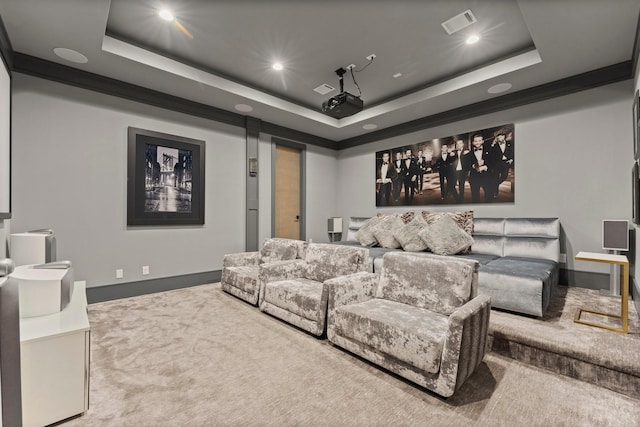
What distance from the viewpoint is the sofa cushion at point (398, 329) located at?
5.48 ft

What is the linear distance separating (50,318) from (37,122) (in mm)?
2649

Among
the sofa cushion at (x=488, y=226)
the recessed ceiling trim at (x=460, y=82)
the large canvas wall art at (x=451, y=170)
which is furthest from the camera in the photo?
the large canvas wall art at (x=451, y=170)

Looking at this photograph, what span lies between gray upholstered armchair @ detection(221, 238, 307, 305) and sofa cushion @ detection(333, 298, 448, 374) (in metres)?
1.37

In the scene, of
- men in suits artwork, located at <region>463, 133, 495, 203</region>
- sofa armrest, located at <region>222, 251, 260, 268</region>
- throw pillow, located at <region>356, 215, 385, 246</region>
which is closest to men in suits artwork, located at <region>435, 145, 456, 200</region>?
men in suits artwork, located at <region>463, 133, 495, 203</region>

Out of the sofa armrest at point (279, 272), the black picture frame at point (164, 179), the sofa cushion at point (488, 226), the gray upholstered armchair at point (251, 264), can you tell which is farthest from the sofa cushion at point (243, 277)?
the sofa cushion at point (488, 226)

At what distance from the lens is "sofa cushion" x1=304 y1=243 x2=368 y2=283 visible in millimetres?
2797

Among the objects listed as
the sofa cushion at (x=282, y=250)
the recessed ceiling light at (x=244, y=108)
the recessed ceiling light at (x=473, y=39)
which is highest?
the recessed ceiling light at (x=473, y=39)

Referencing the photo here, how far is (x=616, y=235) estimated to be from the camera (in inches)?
115

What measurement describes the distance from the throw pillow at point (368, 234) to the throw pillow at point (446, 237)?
97cm

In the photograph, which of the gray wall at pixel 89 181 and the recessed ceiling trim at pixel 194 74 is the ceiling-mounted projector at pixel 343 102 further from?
the gray wall at pixel 89 181

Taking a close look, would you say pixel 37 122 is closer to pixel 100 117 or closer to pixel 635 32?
pixel 100 117

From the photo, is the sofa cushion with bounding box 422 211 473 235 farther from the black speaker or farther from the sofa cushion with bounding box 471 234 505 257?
the black speaker

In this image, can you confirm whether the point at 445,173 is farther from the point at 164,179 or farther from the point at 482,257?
the point at 164,179

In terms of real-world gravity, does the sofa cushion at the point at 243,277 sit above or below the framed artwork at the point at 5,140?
below
